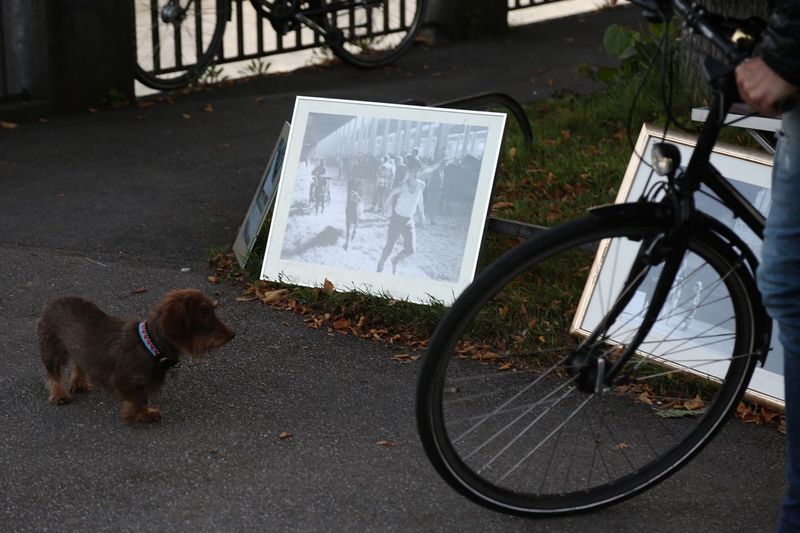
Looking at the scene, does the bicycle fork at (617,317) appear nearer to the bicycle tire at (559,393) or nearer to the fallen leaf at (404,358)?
the bicycle tire at (559,393)

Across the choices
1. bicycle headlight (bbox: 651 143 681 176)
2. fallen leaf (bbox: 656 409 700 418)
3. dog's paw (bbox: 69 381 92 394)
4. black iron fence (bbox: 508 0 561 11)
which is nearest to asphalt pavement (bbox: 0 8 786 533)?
dog's paw (bbox: 69 381 92 394)

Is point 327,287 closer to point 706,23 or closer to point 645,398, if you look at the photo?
point 645,398

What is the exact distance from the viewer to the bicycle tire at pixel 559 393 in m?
2.93

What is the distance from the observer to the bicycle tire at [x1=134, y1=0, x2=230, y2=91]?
864cm

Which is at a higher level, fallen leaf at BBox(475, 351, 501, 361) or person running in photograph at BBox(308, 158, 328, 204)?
person running in photograph at BBox(308, 158, 328, 204)

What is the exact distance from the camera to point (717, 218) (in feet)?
13.5

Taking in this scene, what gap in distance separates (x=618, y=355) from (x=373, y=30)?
7618 millimetres

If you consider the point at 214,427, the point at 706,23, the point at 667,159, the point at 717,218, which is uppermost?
the point at 706,23

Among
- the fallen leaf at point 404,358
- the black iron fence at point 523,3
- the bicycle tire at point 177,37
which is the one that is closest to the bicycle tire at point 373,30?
the bicycle tire at point 177,37

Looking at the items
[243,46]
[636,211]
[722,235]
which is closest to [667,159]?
[636,211]

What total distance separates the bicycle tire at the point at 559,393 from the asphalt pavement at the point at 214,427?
142 millimetres

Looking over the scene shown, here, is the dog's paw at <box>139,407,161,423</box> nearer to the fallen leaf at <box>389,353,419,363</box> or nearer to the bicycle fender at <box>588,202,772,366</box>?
the fallen leaf at <box>389,353,419,363</box>

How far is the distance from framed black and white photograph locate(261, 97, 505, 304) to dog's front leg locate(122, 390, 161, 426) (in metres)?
1.22

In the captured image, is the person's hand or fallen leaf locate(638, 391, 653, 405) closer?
the person's hand
